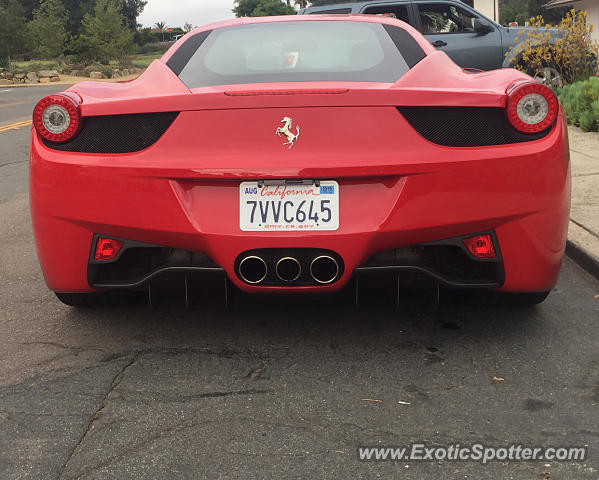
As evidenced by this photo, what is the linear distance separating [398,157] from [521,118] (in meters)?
0.55

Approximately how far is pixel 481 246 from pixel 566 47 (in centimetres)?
1095

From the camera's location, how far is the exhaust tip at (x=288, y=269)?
3312mm

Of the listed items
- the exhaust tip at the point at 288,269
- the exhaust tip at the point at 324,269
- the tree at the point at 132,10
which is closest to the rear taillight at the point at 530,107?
the exhaust tip at the point at 324,269

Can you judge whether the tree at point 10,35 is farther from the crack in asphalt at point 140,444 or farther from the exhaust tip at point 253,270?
the crack in asphalt at point 140,444

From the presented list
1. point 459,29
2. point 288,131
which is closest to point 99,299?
point 288,131

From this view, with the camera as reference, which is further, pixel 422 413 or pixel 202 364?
pixel 202 364

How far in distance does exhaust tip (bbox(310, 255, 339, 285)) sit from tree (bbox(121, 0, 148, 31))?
11168cm

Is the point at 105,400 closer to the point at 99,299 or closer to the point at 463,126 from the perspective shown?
the point at 99,299

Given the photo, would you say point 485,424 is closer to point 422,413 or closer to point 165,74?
point 422,413

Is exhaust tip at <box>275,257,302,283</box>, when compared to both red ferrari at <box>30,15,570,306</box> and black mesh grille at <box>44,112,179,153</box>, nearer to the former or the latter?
red ferrari at <box>30,15,570,306</box>

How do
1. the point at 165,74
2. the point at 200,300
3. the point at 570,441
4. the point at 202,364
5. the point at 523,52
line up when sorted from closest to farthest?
the point at 570,441, the point at 202,364, the point at 165,74, the point at 200,300, the point at 523,52

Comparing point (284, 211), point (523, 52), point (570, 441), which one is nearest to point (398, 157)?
point (284, 211)

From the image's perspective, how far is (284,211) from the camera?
10.7 ft

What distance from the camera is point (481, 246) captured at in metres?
3.45
